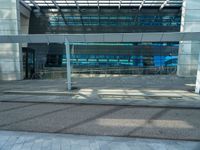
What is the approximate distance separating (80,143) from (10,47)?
55.8 ft

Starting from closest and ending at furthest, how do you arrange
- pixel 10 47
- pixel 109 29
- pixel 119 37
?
pixel 119 37 < pixel 10 47 < pixel 109 29

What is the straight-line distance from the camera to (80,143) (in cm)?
459

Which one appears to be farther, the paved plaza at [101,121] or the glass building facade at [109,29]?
the glass building facade at [109,29]

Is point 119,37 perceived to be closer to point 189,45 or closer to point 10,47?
point 10,47

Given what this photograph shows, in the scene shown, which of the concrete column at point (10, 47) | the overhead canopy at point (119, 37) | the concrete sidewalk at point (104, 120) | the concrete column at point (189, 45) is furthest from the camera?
the concrete column at point (189, 45)

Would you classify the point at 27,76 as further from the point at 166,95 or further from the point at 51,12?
the point at 166,95

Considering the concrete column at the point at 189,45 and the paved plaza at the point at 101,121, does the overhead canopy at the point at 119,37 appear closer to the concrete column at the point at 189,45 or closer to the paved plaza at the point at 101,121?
the paved plaza at the point at 101,121

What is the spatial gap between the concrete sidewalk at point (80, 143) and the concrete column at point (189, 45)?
60.2 feet

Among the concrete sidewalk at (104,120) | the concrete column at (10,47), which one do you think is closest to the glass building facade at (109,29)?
the concrete column at (10,47)

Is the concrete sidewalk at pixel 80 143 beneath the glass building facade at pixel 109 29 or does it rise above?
beneath

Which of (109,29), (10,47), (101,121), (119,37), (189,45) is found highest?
(109,29)

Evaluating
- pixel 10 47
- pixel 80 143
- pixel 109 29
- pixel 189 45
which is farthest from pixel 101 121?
pixel 109 29

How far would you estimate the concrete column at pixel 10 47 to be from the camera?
18.8 metres

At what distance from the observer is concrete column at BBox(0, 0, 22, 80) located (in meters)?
18.8
